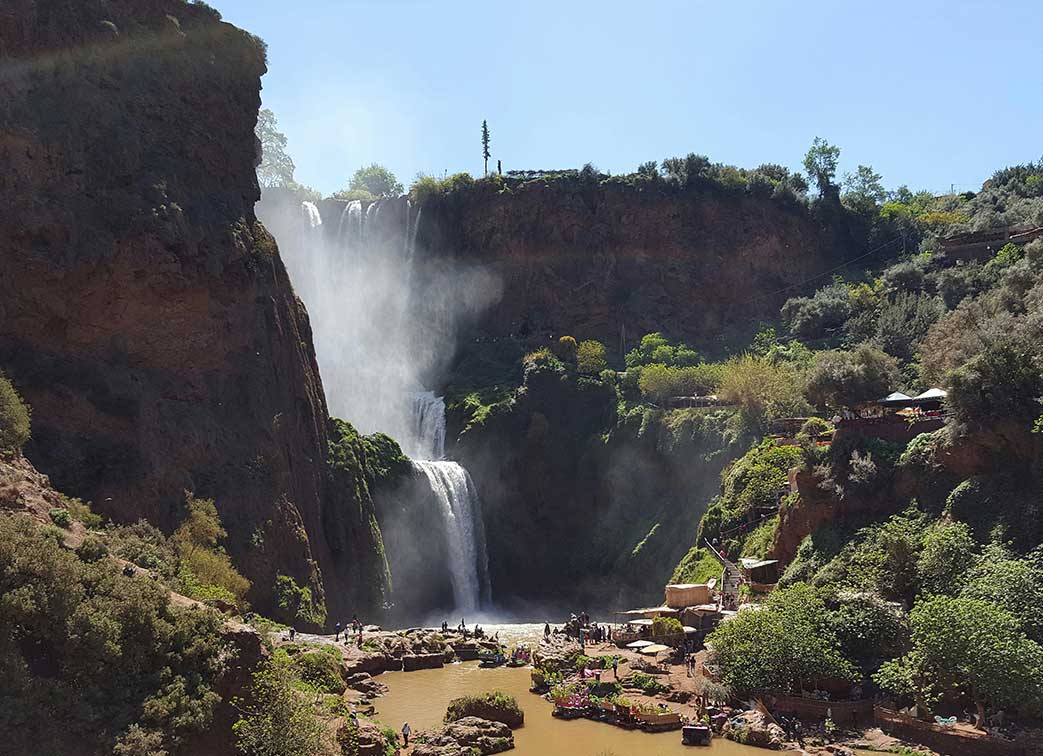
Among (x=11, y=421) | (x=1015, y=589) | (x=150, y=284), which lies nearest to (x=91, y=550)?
(x=11, y=421)

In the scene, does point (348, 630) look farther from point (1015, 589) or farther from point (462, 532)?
point (1015, 589)

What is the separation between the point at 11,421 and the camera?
28.8 metres

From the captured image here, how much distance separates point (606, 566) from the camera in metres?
61.5

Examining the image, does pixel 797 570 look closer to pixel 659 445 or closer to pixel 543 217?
pixel 659 445

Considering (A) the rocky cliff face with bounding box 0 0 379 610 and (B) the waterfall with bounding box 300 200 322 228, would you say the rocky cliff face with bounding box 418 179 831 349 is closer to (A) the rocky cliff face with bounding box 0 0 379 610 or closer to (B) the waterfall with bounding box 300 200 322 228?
(B) the waterfall with bounding box 300 200 322 228

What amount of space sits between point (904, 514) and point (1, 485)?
30526mm

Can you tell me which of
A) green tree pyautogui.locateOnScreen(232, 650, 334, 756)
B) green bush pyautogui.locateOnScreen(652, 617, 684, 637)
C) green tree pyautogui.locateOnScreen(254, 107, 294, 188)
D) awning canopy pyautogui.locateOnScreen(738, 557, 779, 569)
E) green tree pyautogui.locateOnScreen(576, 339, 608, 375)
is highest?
green tree pyautogui.locateOnScreen(254, 107, 294, 188)

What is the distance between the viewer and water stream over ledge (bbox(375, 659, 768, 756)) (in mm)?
27609

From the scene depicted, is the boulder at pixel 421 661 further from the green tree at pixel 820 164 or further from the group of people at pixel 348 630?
the green tree at pixel 820 164

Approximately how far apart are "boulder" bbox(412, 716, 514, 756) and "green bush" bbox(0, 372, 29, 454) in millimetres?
14868

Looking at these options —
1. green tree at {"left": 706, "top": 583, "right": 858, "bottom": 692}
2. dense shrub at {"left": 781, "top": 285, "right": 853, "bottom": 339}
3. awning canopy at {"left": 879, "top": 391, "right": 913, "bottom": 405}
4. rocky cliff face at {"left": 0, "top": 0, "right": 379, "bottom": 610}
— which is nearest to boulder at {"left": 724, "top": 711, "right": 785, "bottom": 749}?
green tree at {"left": 706, "top": 583, "right": 858, "bottom": 692}

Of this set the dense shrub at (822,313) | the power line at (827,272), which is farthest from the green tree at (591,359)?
the power line at (827,272)

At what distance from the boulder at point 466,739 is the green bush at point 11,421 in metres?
14.9

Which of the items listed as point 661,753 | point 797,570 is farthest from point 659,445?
point 661,753
